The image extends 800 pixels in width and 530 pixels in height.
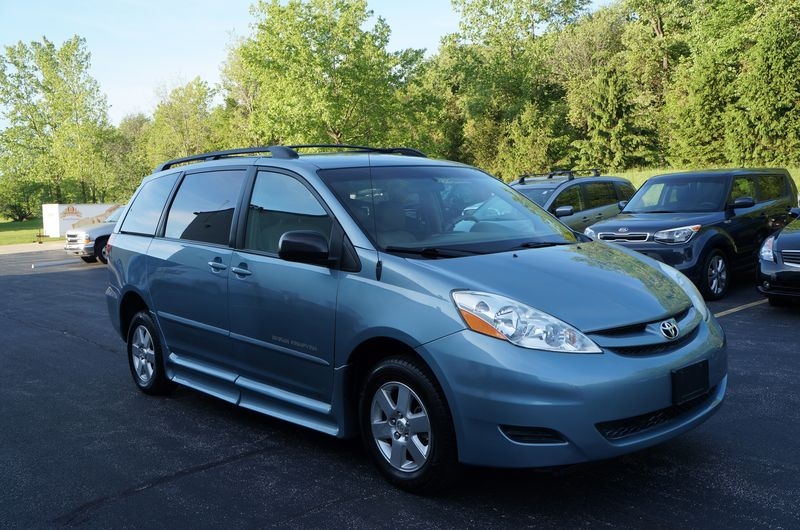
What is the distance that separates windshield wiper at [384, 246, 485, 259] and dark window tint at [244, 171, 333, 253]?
0.49 meters

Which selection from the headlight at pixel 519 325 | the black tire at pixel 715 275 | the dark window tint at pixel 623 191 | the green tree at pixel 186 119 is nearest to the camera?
the headlight at pixel 519 325

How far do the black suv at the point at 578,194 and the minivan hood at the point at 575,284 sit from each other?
8.48 m

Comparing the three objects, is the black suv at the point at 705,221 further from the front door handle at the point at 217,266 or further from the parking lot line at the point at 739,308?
the front door handle at the point at 217,266

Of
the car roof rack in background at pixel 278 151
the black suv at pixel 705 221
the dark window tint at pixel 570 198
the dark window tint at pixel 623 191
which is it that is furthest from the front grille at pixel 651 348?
the dark window tint at pixel 623 191

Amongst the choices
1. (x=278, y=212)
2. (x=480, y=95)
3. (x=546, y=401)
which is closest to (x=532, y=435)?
(x=546, y=401)

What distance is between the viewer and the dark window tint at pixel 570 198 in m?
12.9

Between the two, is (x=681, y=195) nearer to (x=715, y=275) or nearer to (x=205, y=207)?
(x=715, y=275)

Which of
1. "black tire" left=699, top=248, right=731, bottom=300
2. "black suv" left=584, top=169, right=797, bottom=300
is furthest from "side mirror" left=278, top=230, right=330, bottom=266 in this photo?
"black tire" left=699, top=248, right=731, bottom=300

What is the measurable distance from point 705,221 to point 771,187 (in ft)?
7.83

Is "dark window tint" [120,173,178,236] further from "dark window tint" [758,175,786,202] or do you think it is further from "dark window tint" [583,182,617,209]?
"dark window tint" [583,182,617,209]

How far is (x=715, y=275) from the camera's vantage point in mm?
9805

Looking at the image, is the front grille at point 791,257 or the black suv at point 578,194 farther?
the black suv at point 578,194

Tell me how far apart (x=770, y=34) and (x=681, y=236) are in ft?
91.5

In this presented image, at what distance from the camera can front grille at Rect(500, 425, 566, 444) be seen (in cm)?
332
